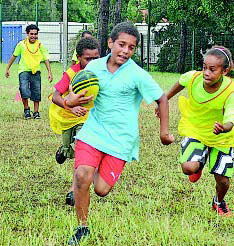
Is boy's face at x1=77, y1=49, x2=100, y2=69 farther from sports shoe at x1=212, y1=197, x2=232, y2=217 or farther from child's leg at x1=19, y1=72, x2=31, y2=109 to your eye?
child's leg at x1=19, y1=72, x2=31, y2=109

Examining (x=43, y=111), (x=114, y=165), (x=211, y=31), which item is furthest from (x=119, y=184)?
(x=211, y=31)

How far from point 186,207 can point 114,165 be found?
1.30m

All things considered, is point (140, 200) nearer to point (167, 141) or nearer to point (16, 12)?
point (167, 141)

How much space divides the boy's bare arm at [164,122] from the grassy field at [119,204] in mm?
701

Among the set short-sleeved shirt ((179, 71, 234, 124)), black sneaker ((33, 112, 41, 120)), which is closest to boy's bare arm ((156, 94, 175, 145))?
short-sleeved shirt ((179, 71, 234, 124))

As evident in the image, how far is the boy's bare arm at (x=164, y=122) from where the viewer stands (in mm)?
5461

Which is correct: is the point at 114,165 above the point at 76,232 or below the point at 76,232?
above

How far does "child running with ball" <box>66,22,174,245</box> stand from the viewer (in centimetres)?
549

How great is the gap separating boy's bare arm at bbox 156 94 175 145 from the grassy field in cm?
70

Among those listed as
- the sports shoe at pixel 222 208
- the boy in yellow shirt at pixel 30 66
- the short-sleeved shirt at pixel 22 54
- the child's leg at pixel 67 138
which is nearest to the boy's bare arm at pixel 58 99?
the child's leg at pixel 67 138

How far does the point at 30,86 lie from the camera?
14.9 meters

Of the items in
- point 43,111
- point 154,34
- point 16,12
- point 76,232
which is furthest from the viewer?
point 16,12

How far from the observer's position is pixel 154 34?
3384 cm

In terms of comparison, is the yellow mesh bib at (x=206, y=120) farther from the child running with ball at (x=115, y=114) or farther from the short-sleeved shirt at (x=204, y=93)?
the child running with ball at (x=115, y=114)
